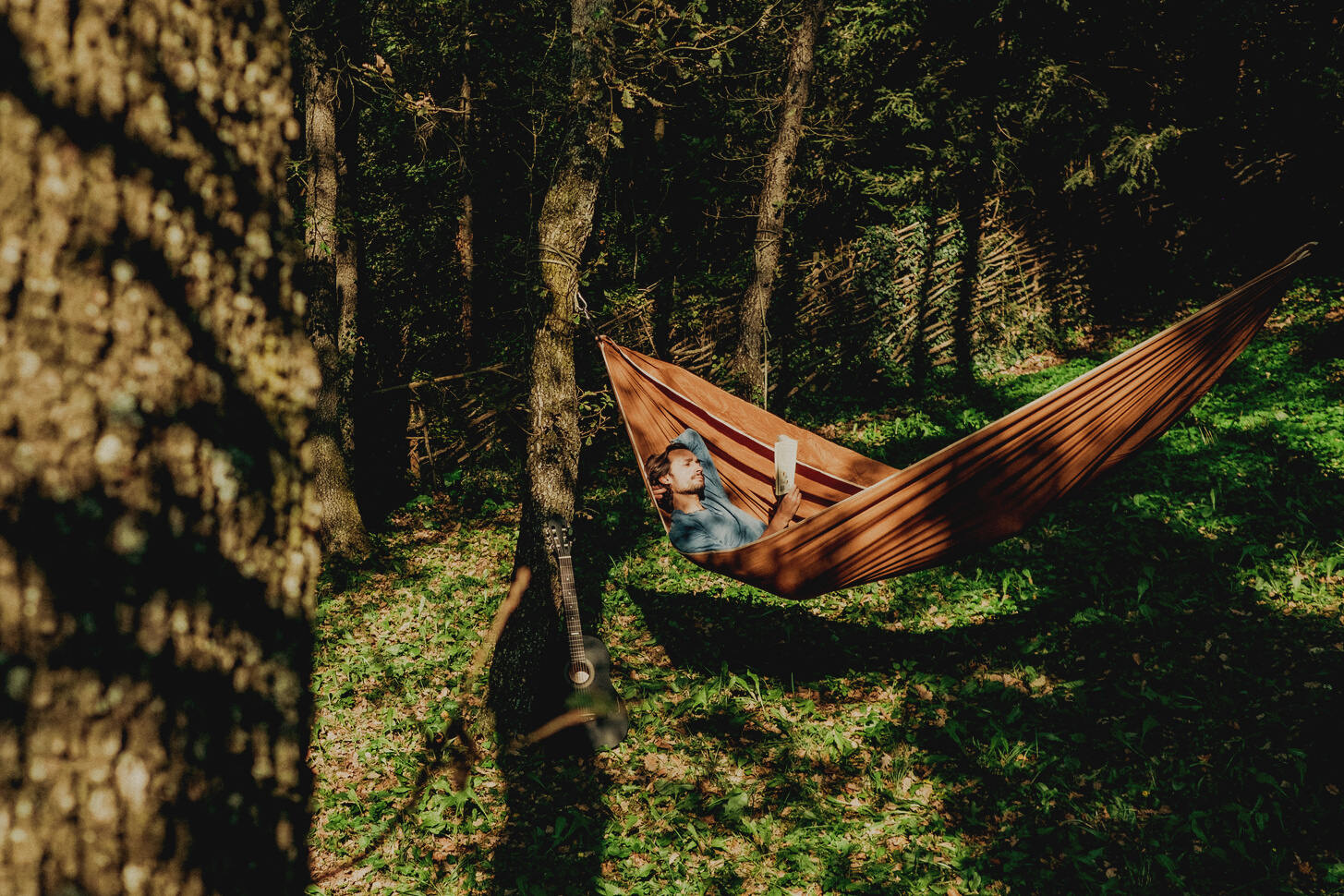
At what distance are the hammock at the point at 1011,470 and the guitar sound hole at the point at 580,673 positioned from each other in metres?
0.66

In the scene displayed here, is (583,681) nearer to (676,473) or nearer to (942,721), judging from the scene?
(676,473)

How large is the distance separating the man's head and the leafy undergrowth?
90 centimetres

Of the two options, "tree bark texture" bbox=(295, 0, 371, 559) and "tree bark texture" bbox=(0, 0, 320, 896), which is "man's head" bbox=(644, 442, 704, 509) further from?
"tree bark texture" bbox=(0, 0, 320, 896)

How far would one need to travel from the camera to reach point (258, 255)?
772 mm

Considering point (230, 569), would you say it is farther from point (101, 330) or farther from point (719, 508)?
point (719, 508)

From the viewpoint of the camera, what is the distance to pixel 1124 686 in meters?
2.90

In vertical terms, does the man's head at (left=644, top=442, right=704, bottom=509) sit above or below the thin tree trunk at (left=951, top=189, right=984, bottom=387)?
below

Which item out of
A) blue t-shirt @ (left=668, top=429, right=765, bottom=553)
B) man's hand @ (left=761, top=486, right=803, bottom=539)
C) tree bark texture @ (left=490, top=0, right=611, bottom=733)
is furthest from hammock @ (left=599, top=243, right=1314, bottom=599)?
tree bark texture @ (left=490, top=0, right=611, bottom=733)

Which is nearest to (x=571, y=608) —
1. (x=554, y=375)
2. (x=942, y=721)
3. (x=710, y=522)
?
(x=710, y=522)

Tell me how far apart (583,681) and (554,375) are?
1.28m

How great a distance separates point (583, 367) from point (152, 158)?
5691mm

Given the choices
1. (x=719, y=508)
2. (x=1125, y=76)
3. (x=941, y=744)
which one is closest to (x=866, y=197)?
(x=1125, y=76)

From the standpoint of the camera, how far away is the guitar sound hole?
3061 mm

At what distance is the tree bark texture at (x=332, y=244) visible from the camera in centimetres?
421
